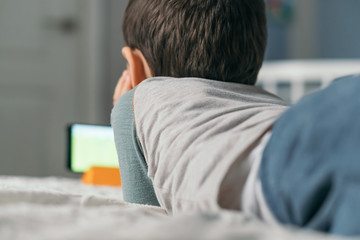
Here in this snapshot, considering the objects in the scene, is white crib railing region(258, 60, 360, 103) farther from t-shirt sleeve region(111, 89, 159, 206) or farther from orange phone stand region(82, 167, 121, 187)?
t-shirt sleeve region(111, 89, 159, 206)

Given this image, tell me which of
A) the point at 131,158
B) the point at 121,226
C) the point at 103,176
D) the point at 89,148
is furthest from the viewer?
the point at 89,148

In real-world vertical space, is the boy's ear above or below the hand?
above

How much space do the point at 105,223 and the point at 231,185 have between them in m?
0.17

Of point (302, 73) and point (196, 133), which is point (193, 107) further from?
point (302, 73)

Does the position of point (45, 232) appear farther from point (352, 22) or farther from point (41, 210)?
point (352, 22)

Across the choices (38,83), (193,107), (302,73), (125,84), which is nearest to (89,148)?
(125,84)

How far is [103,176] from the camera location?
3.83 feet

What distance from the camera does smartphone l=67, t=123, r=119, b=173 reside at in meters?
1.27

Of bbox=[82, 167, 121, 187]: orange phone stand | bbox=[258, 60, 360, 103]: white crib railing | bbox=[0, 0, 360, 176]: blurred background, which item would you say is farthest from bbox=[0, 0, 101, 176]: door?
bbox=[82, 167, 121, 187]: orange phone stand

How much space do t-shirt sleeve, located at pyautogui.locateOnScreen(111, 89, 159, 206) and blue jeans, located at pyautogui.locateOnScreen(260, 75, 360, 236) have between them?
0.75 ft

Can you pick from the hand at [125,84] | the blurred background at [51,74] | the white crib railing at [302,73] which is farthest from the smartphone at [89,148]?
the blurred background at [51,74]

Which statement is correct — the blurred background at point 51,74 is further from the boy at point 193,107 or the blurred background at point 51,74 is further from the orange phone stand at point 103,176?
the boy at point 193,107

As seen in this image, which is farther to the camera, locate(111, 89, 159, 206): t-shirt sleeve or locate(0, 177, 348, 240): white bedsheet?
locate(111, 89, 159, 206): t-shirt sleeve

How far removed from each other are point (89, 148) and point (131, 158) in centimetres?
63
